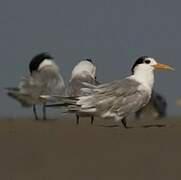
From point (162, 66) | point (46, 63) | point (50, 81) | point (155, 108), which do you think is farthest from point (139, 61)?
point (155, 108)

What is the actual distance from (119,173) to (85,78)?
24.5 ft

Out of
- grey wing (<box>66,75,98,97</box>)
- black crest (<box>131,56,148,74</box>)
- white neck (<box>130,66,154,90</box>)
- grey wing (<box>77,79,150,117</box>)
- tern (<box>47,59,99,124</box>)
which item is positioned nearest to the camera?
grey wing (<box>77,79,150,117</box>)

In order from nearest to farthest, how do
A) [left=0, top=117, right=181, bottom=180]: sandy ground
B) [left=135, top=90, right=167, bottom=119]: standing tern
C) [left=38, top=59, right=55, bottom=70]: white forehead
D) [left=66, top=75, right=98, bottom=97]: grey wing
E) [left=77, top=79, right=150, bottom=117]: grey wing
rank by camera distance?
[left=0, top=117, right=181, bottom=180]: sandy ground < [left=77, top=79, right=150, bottom=117]: grey wing < [left=66, top=75, right=98, bottom=97]: grey wing < [left=38, top=59, right=55, bottom=70]: white forehead < [left=135, top=90, right=167, bottom=119]: standing tern

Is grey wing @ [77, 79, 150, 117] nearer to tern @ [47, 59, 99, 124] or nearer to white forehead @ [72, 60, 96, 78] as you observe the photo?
tern @ [47, 59, 99, 124]

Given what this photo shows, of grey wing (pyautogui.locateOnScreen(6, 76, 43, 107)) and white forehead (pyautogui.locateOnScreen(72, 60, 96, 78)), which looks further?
grey wing (pyautogui.locateOnScreen(6, 76, 43, 107))

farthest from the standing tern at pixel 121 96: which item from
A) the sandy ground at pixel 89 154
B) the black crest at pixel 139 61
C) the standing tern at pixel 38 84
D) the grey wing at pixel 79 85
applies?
the standing tern at pixel 38 84

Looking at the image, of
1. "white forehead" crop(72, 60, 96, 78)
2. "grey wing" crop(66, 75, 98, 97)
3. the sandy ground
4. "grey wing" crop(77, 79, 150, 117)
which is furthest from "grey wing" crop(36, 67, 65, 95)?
the sandy ground

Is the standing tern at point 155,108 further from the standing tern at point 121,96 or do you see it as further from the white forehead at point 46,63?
the standing tern at point 121,96

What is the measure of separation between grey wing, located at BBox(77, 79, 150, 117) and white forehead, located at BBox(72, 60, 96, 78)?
261cm

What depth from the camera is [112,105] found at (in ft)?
46.5

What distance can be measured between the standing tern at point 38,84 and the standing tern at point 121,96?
3.09 meters

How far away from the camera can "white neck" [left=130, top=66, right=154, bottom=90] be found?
1419cm

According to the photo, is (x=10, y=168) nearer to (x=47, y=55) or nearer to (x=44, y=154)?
(x=44, y=154)

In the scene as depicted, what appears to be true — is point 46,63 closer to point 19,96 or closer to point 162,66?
point 19,96
